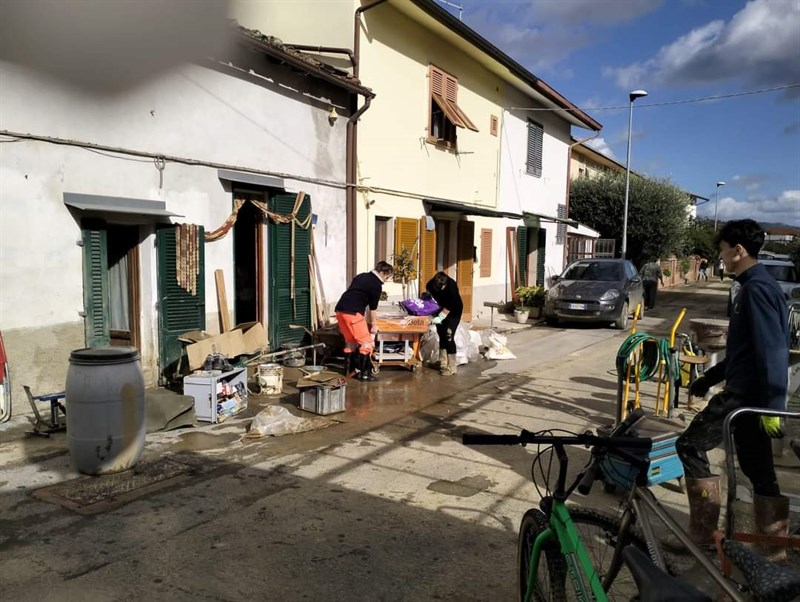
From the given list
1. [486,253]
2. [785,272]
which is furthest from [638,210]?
[486,253]

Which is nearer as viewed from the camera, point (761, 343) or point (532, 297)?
point (761, 343)

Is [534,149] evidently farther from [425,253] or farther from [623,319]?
[425,253]

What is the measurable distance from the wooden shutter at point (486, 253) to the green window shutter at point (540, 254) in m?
3.49

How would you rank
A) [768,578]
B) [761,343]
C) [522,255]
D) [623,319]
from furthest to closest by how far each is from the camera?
[522,255], [623,319], [761,343], [768,578]

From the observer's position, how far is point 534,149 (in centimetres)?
1848

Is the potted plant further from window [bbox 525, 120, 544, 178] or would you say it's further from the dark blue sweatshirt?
the dark blue sweatshirt

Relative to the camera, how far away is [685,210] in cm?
2605

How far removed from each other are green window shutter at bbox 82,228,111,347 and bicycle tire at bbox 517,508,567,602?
5691mm

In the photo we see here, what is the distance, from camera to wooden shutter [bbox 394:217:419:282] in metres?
12.1

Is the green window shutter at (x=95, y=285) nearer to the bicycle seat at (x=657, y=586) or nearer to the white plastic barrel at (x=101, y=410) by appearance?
the white plastic barrel at (x=101, y=410)

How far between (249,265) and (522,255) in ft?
35.4

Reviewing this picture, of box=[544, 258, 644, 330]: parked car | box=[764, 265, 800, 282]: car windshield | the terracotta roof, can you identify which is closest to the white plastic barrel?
the terracotta roof

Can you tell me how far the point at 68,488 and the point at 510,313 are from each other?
1355 centimetres

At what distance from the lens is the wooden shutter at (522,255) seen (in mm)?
18172
